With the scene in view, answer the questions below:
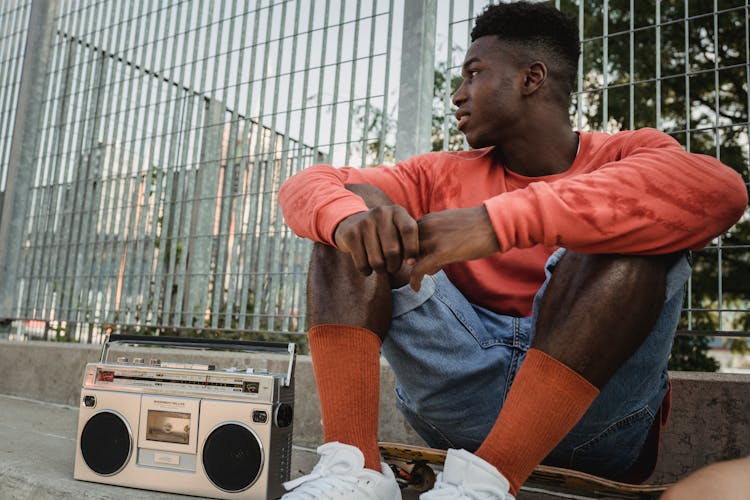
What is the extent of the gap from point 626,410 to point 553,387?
0.67ft

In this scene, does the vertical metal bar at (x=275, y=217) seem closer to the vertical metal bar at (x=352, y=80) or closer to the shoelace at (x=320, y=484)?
the vertical metal bar at (x=352, y=80)

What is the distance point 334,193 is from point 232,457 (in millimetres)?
463

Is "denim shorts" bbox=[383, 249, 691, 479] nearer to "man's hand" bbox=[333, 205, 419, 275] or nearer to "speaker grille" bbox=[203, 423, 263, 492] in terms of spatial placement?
"man's hand" bbox=[333, 205, 419, 275]

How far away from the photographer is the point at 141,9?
2.88 metres

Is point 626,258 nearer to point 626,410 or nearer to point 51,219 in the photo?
point 626,410

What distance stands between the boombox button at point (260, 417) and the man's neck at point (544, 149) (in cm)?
65

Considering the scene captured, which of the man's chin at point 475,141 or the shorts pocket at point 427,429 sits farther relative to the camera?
the man's chin at point 475,141

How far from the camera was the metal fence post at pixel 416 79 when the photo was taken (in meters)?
1.85

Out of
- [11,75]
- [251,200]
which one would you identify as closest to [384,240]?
[251,200]

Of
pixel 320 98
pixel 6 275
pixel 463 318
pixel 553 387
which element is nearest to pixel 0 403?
pixel 6 275

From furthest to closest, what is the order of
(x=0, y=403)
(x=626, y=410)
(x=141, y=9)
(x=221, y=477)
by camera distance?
(x=141, y=9), (x=0, y=403), (x=221, y=477), (x=626, y=410)

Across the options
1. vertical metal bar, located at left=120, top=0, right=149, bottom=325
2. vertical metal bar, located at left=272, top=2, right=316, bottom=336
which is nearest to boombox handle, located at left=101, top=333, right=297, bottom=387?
vertical metal bar, located at left=272, top=2, right=316, bottom=336

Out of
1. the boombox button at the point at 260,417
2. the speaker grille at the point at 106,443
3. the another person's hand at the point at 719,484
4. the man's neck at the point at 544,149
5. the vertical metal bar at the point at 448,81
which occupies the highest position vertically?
the vertical metal bar at the point at 448,81

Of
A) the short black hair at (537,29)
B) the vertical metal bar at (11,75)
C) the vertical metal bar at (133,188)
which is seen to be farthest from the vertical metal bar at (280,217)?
the vertical metal bar at (11,75)
